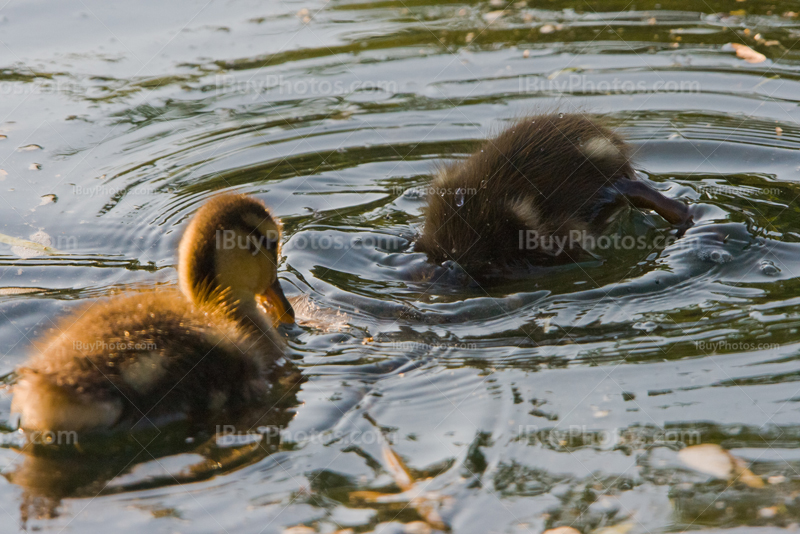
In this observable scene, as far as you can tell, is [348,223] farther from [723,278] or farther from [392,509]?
[392,509]

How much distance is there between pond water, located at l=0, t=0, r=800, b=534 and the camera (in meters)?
2.53

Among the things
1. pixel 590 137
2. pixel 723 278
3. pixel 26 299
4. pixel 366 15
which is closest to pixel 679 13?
pixel 366 15

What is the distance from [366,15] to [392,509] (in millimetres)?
5647

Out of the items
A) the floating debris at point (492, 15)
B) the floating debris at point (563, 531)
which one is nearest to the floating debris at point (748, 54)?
the floating debris at point (492, 15)

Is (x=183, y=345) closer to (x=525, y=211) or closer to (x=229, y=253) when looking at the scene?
(x=229, y=253)

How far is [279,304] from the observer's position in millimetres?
3479

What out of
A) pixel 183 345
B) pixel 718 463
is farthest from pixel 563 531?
pixel 183 345

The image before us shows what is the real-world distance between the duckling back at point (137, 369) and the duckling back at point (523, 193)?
128cm

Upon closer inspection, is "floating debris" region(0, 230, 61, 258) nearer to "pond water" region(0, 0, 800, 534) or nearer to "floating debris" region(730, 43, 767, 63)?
"pond water" region(0, 0, 800, 534)

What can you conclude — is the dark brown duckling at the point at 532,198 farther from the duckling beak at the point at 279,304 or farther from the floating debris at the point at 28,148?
the floating debris at the point at 28,148

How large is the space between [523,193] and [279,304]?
1.32 meters

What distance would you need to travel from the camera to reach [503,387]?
117 inches

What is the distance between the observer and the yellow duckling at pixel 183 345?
272 cm

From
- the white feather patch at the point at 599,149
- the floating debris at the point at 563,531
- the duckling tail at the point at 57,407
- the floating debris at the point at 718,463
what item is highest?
the white feather patch at the point at 599,149
